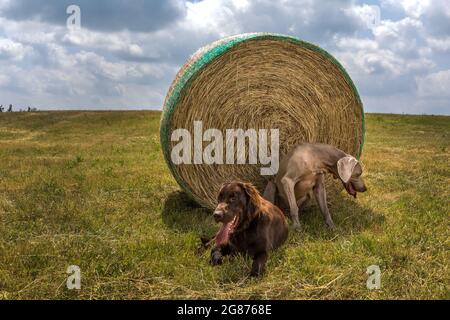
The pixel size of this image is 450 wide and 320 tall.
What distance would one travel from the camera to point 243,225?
505cm

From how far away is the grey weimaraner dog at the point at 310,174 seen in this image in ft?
22.3

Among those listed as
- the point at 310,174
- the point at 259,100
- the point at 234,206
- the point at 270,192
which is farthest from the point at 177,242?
the point at 259,100

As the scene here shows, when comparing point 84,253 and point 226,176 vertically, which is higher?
point 226,176

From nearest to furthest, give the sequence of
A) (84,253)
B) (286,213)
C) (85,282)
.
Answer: (85,282) → (84,253) → (286,213)

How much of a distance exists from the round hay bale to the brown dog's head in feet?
7.54

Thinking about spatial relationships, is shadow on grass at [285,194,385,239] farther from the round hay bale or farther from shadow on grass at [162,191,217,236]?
shadow on grass at [162,191,217,236]

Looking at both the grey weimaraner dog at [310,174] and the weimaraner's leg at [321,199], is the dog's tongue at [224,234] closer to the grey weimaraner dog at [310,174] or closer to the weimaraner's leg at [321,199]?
the grey weimaraner dog at [310,174]

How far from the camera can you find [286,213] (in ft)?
24.2

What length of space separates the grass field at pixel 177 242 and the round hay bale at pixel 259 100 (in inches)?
33.9

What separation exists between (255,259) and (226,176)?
2.74 m

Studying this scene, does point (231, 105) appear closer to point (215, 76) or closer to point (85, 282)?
point (215, 76)

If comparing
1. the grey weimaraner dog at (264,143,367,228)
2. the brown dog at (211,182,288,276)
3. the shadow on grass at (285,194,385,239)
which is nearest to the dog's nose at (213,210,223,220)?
the brown dog at (211,182,288,276)

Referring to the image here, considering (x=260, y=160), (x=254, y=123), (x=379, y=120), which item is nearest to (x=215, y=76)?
(x=254, y=123)

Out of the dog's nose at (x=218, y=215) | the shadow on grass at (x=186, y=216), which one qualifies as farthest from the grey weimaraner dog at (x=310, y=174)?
the dog's nose at (x=218, y=215)
